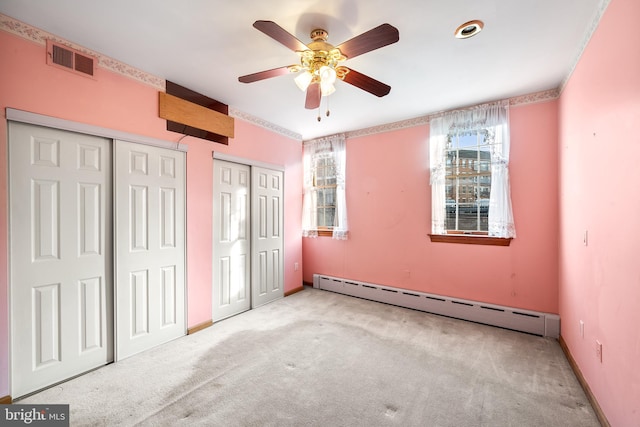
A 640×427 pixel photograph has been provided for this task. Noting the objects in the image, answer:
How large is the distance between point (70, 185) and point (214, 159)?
142 centimetres

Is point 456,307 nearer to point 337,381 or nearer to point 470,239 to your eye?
point 470,239

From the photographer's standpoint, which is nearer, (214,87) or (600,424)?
(600,424)

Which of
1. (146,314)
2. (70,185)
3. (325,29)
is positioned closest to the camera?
(325,29)

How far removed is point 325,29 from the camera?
196cm

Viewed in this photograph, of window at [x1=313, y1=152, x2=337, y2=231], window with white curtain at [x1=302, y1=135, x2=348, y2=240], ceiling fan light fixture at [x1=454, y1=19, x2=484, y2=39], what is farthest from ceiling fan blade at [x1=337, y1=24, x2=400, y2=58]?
window at [x1=313, y1=152, x2=337, y2=231]

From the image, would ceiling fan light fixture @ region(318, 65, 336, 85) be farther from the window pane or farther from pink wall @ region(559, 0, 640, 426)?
the window pane

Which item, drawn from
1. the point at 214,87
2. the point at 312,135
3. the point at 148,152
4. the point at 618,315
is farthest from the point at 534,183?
the point at 148,152

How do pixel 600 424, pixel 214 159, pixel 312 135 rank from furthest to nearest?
pixel 312 135 → pixel 214 159 → pixel 600 424

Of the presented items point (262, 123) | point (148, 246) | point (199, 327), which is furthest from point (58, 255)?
point (262, 123)

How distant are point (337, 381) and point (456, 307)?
2064 millimetres

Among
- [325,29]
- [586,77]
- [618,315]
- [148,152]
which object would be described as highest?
[325,29]

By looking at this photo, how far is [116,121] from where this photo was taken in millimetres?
2469

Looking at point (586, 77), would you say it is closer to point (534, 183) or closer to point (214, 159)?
point (534, 183)

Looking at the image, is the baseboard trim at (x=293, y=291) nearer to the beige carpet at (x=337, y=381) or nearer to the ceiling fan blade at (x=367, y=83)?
the beige carpet at (x=337, y=381)
